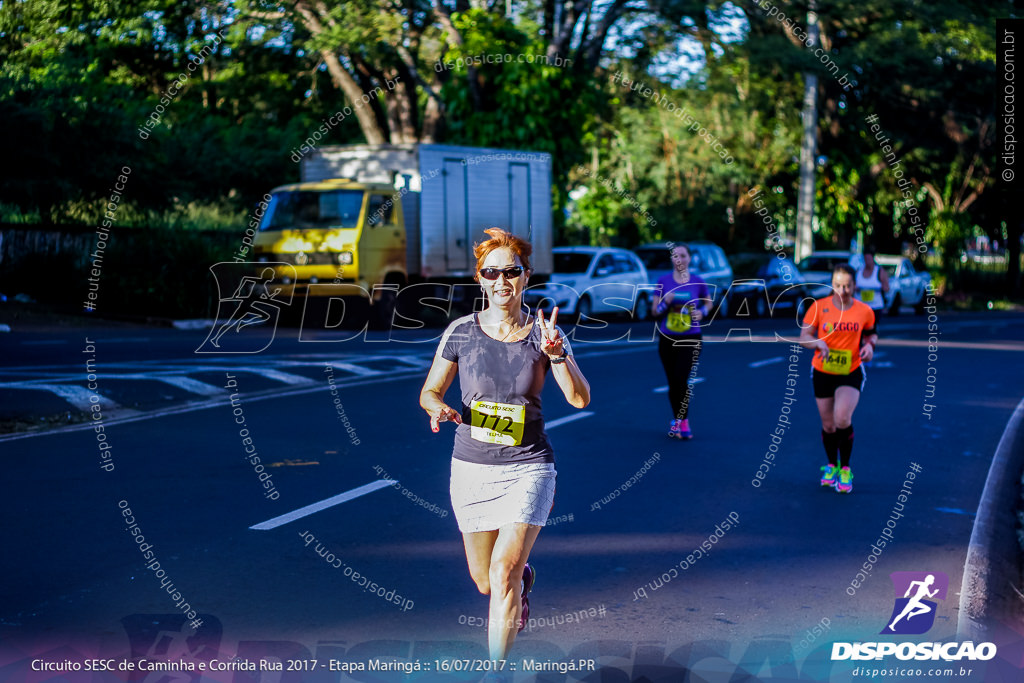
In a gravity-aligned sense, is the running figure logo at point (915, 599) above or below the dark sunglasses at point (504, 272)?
below

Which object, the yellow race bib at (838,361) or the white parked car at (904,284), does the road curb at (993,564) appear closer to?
the yellow race bib at (838,361)

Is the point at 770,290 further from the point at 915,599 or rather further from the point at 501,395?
the point at 501,395

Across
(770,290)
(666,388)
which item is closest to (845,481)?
(666,388)

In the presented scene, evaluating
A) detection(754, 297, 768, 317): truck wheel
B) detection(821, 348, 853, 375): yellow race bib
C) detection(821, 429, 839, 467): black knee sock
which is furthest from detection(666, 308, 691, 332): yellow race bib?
detection(754, 297, 768, 317): truck wheel

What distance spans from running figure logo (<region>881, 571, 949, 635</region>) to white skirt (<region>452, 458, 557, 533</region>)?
1.95 m

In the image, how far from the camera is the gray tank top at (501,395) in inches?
187

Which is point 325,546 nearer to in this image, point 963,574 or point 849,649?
point 849,649

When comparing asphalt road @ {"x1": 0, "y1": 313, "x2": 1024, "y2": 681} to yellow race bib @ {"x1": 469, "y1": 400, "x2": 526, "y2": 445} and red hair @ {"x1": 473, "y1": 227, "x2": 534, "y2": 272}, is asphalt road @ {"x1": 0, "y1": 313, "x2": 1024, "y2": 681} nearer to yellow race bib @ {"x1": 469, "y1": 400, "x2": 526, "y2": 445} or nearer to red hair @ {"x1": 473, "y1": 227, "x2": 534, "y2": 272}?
yellow race bib @ {"x1": 469, "y1": 400, "x2": 526, "y2": 445}

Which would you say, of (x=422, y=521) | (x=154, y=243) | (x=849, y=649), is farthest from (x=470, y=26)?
(x=849, y=649)

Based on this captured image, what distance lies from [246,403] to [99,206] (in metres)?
16.0

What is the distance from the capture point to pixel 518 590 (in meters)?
4.82

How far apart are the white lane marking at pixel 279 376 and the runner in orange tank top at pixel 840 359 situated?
7.35 meters

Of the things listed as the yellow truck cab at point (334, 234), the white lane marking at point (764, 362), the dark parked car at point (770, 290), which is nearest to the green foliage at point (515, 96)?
the yellow truck cab at point (334, 234)

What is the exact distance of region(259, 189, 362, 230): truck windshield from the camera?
23531mm
